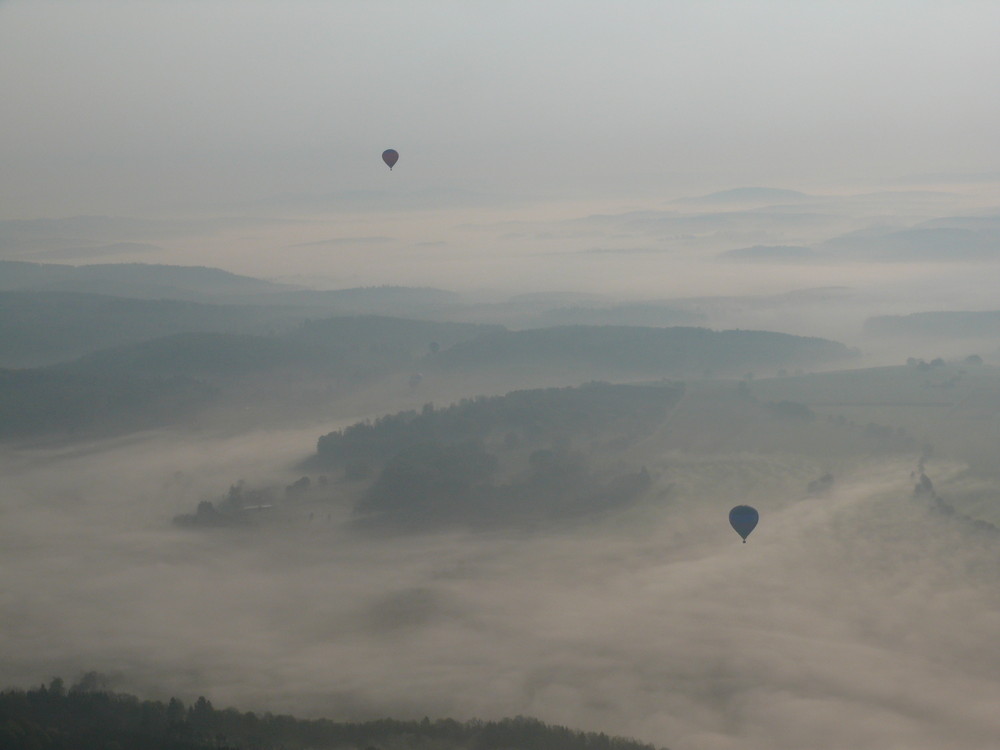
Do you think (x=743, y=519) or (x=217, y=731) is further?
(x=743, y=519)

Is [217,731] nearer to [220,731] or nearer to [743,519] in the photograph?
[220,731]

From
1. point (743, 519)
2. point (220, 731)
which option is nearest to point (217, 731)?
point (220, 731)

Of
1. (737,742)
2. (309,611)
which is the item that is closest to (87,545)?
(309,611)

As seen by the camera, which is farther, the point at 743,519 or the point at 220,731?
the point at 743,519

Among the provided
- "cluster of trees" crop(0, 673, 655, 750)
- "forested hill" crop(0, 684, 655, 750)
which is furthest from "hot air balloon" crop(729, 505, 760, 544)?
"cluster of trees" crop(0, 673, 655, 750)

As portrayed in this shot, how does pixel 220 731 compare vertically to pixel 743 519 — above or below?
below

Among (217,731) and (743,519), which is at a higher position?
(743,519)

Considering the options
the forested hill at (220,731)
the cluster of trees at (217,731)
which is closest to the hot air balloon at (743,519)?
the forested hill at (220,731)
